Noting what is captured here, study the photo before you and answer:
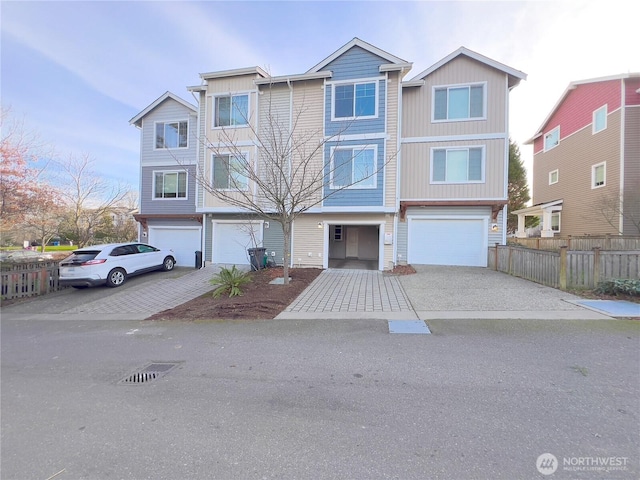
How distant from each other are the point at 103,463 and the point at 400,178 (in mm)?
13361

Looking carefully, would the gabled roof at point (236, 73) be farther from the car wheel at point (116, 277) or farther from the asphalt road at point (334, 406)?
the asphalt road at point (334, 406)

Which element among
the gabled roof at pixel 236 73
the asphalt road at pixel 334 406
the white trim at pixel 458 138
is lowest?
the asphalt road at pixel 334 406

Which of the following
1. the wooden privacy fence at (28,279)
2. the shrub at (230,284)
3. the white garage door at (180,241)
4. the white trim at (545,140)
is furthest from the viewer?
the white trim at (545,140)

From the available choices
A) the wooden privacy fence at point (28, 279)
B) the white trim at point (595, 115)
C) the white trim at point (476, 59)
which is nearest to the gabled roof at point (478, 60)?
the white trim at point (476, 59)

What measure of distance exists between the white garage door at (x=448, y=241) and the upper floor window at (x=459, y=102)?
469 cm

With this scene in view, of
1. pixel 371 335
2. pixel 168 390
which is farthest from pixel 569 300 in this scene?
pixel 168 390

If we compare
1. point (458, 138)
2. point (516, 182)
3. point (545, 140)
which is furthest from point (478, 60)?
point (516, 182)

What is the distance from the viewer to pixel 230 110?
14.2 metres

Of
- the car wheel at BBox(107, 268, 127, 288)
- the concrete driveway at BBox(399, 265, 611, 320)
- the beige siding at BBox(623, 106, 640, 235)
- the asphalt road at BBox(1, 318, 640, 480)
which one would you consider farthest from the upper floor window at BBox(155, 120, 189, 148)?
the beige siding at BBox(623, 106, 640, 235)

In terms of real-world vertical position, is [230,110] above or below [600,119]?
below

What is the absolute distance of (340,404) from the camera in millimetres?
3148

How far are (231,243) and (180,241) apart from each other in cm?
321

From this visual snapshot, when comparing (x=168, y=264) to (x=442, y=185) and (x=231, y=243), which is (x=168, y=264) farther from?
(x=442, y=185)

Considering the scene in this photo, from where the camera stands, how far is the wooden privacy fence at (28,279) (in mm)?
9594
